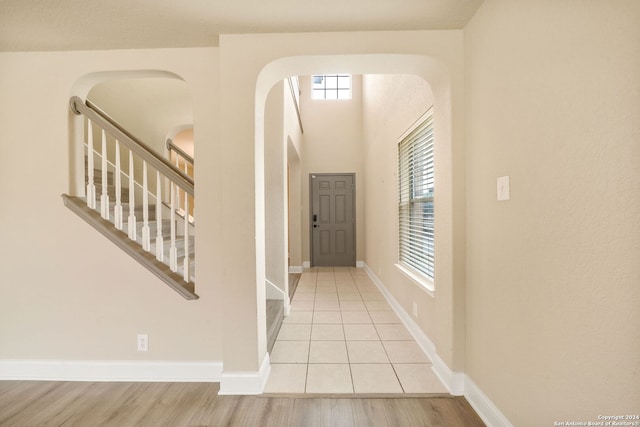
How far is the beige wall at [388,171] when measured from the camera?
272 cm

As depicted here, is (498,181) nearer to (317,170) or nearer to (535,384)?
(535,384)

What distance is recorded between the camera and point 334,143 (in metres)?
6.55

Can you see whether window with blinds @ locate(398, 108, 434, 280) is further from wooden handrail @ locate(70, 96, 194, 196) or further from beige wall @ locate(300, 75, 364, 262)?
beige wall @ locate(300, 75, 364, 262)

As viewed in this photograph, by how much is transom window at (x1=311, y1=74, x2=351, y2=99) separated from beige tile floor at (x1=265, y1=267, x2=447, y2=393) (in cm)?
476

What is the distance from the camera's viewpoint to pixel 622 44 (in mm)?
916

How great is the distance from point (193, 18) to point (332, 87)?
546 cm

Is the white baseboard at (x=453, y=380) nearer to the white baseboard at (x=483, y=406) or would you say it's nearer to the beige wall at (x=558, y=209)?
the white baseboard at (x=483, y=406)

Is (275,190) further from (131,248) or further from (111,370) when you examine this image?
(111,370)

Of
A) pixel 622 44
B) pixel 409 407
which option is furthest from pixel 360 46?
pixel 409 407

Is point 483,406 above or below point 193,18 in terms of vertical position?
below

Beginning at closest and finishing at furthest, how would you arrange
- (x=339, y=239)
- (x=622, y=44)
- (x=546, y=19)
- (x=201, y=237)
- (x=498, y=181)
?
(x=622, y=44) → (x=546, y=19) → (x=498, y=181) → (x=201, y=237) → (x=339, y=239)

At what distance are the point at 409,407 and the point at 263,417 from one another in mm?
889

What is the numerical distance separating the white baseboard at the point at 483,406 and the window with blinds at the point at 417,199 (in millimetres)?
967

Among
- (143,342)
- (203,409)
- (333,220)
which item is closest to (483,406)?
(203,409)
